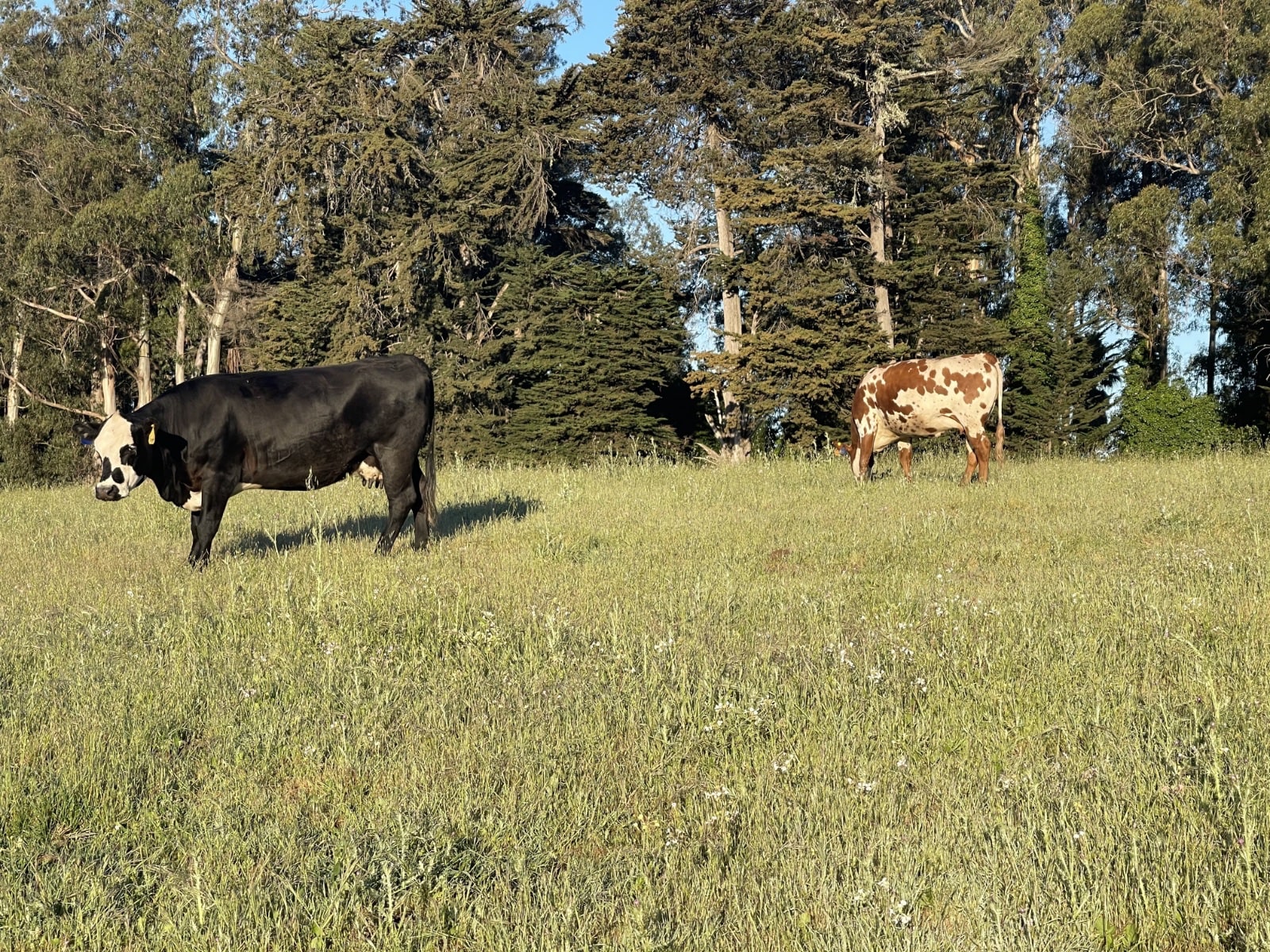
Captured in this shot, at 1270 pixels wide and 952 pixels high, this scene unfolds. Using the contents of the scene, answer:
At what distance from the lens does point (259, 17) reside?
4256 cm

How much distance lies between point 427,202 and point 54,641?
29533mm

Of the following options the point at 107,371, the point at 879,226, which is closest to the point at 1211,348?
the point at 879,226

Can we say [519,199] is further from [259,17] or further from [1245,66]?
[1245,66]

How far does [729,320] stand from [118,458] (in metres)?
22.0

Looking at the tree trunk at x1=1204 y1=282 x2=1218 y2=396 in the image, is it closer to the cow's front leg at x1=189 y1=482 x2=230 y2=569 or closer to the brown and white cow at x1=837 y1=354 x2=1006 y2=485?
the brown and white cow at x1=837 y1=354 x2=1006 y2=485

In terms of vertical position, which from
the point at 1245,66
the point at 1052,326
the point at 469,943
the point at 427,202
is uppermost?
the point at 1245,66

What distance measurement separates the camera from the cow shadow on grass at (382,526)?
418 inches

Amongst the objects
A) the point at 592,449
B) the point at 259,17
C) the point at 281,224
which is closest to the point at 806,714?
the point at 592,449

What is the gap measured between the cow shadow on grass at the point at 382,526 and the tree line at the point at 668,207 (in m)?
15.4

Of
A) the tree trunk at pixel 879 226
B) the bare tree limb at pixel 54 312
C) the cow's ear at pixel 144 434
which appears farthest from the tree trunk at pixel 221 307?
the cow's ear at pixel 144 434

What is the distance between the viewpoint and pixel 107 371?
44.1 metres

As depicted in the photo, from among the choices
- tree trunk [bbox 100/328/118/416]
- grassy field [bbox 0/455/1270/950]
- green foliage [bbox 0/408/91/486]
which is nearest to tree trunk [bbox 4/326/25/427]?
green foliage [bbox 0/408/91/486]

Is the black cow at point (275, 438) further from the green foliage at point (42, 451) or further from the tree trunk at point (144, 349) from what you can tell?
the green foliage at point (42, 451)

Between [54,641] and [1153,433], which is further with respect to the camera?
[1153,433]
